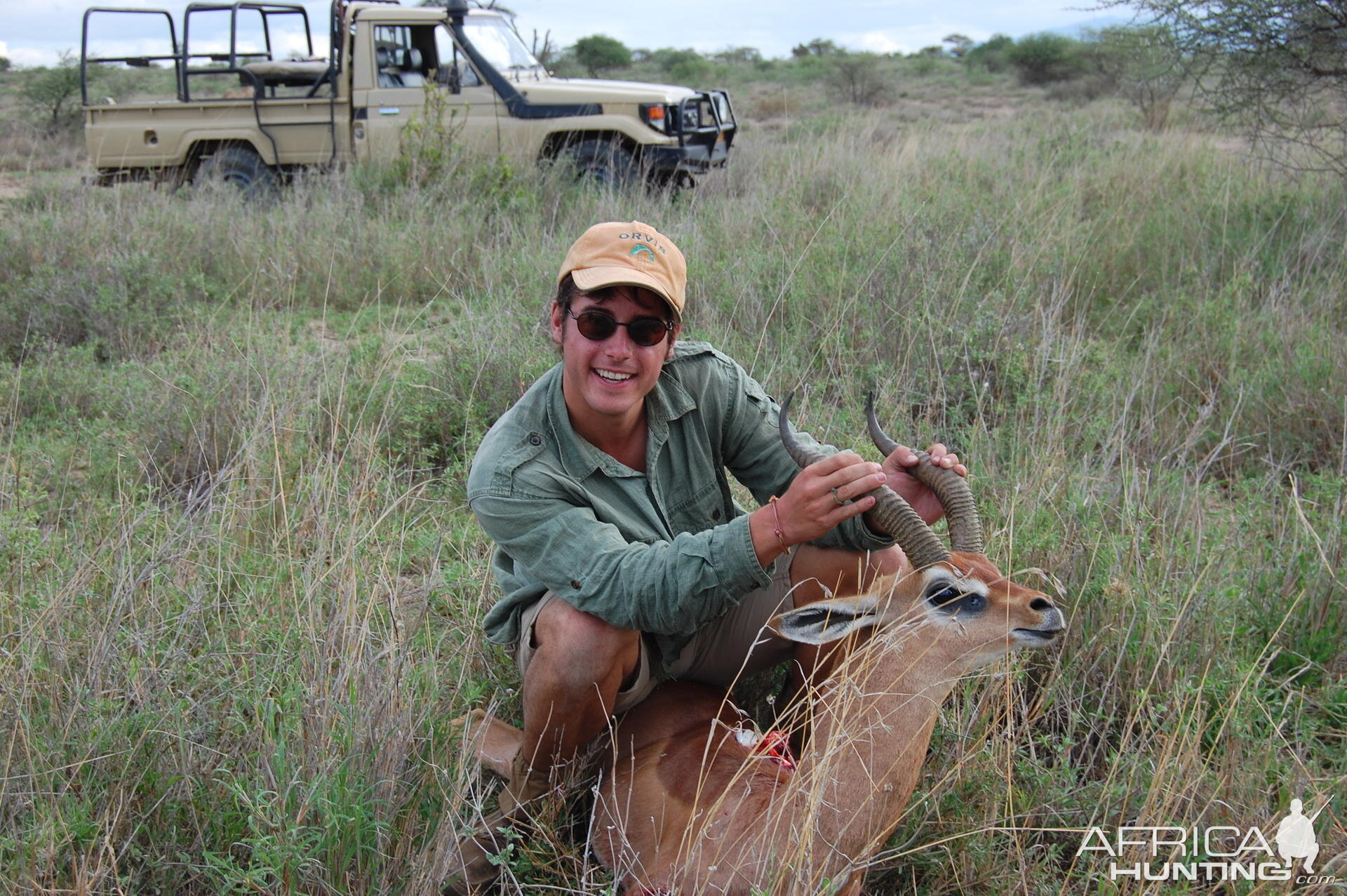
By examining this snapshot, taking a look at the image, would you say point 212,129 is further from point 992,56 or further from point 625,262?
point 992,56

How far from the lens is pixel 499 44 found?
11125 millimetres

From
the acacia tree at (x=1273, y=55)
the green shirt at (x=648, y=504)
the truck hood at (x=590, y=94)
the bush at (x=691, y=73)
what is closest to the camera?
the green shirt at (x=648, y=504)

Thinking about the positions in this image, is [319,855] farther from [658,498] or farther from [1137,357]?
[1137,357]

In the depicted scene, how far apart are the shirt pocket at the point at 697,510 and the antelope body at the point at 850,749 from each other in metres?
0.57

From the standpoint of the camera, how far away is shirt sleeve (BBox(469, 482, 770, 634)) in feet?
8.00

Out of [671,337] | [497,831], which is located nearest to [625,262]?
[671,337]

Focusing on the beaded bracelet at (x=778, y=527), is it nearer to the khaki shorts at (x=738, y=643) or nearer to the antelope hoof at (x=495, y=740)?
the khaki shorts at (x=738, y=643)

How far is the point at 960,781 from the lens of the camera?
2822mm

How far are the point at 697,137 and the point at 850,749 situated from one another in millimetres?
9346

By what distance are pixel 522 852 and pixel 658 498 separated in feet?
3.38

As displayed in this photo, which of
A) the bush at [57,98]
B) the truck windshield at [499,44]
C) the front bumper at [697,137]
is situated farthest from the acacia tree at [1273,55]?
the bush at [57,98]

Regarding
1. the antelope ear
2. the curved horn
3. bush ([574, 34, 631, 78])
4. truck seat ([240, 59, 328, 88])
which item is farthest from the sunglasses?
bush ([574, 34, 631, 78])

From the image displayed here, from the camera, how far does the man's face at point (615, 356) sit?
2.75 meters

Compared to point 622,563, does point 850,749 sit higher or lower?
lower
